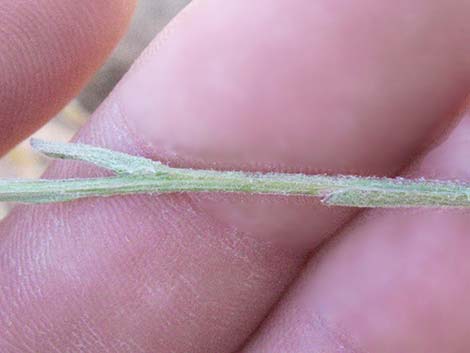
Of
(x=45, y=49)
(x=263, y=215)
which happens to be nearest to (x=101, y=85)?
(x=45, y=49)

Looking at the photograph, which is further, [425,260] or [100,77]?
[100,77]

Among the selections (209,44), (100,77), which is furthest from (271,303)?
(100,77)

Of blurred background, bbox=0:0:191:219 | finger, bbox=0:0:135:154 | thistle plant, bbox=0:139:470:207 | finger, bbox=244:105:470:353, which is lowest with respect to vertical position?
finger, bbox=244:105:470:353

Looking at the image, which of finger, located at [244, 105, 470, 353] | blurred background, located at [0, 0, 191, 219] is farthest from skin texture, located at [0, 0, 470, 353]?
blurred background, located at [0, 0, 191, 219]

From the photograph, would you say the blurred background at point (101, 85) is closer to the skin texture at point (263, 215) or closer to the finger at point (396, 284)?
the skin texture at point (263, 215)

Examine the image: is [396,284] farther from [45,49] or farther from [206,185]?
[45,49]

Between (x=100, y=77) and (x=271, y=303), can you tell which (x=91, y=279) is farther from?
(x=100, y=77)

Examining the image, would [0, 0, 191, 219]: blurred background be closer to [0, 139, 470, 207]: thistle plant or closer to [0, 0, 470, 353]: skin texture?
[0, 0, 470, 353]: skin texture
